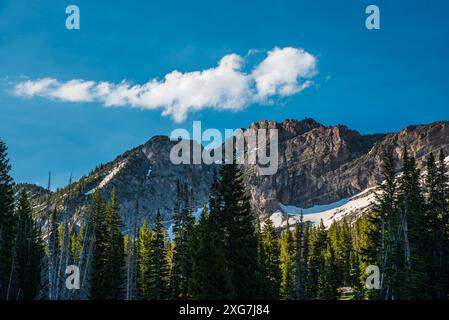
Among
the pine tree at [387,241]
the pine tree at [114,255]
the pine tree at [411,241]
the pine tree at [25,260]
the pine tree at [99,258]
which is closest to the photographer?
the pine tree at [411,241]

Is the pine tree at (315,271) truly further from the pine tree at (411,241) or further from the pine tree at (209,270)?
the pine tree at (209,270)

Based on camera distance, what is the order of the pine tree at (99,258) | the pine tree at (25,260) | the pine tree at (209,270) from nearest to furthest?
the pine tree at (209,270), the pine tree at (99,258), the pine tree at (25,260)

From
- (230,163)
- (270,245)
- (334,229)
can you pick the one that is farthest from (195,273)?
(334,229)

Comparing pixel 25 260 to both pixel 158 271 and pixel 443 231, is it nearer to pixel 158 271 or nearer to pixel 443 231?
pixel 158 271

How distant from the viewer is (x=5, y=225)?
51.5m

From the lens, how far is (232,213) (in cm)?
4066

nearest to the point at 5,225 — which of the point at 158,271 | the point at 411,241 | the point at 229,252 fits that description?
the point at 158,271

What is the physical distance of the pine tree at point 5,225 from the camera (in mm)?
51375

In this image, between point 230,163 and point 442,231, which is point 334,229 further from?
point 230,163

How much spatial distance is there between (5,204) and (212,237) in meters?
26.4

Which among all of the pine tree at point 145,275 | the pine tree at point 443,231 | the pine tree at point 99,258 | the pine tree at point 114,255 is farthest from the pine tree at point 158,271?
the pine tree at point 443,231
